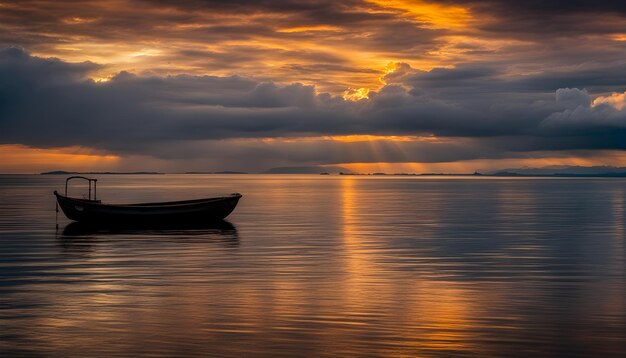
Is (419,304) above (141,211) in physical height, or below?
below

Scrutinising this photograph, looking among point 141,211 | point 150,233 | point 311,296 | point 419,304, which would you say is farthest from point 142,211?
point 419,304

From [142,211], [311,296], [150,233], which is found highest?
[142,211]

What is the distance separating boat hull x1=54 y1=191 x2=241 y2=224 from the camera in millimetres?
63438

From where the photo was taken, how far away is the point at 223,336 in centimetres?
2011

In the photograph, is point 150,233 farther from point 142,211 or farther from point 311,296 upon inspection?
point 311,296

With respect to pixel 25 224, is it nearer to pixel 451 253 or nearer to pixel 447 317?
pixel 451 253

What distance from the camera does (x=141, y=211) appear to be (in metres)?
63.6

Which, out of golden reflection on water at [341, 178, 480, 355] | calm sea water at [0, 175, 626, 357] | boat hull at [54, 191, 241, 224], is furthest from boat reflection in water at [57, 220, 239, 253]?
golden reflection on water at [341, 178, 480, 355]

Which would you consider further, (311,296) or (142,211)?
(142,211)

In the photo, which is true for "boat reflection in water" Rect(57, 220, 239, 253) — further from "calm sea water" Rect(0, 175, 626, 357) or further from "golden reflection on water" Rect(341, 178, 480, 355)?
"golden reflection on water" Rect(341, 178, 480, 355)

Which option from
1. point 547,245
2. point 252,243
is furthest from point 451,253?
point 252,243

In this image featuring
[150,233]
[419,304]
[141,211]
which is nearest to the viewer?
[419,304]

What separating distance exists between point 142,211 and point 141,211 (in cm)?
9

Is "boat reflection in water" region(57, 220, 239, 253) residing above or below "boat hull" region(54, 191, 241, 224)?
below
